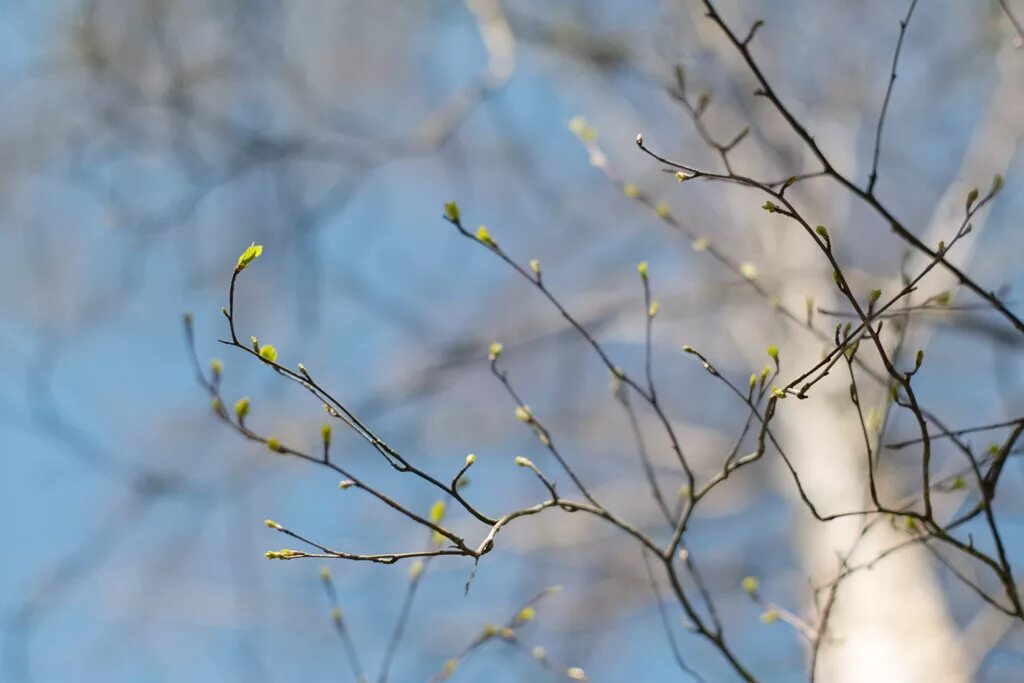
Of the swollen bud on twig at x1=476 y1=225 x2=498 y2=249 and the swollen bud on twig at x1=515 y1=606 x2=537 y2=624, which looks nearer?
the swollen bud on twig at x1=476 y1=225 x2=498 y2=249

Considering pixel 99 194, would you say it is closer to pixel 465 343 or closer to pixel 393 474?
pixel 465 343

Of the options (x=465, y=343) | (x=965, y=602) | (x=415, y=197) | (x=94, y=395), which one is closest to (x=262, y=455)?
(x=465, y=343)

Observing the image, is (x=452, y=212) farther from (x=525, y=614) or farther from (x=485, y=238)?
(x=525, y=614)

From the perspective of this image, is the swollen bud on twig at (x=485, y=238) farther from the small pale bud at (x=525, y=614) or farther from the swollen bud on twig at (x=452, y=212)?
the small pale bud at (x=525, y=614)

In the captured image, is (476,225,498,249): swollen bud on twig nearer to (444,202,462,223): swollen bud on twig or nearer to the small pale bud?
(444,202,462,223): swollen bud on twig

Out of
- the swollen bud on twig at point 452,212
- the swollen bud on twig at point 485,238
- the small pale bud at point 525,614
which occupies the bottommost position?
the small pale bud at point 525,614

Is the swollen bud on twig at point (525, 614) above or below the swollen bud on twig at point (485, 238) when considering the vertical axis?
below

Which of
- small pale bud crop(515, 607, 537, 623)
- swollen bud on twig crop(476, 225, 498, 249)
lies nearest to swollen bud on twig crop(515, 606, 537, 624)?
small pale bud crop(515, 607, 537, 623)

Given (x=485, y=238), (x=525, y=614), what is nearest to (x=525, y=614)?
(x=525, y=614)

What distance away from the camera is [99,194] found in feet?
9.37

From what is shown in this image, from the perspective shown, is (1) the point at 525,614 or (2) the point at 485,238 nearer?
(2) the point at 485,238

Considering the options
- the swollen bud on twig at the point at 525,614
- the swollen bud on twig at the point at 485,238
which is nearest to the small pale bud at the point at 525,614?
the swollen bud on twig at the point at 525,614

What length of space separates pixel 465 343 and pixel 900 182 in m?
2.23

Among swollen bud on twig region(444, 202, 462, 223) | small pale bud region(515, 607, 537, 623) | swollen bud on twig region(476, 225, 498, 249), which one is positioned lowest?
small pale bud region(515, 607, 537, 623)
